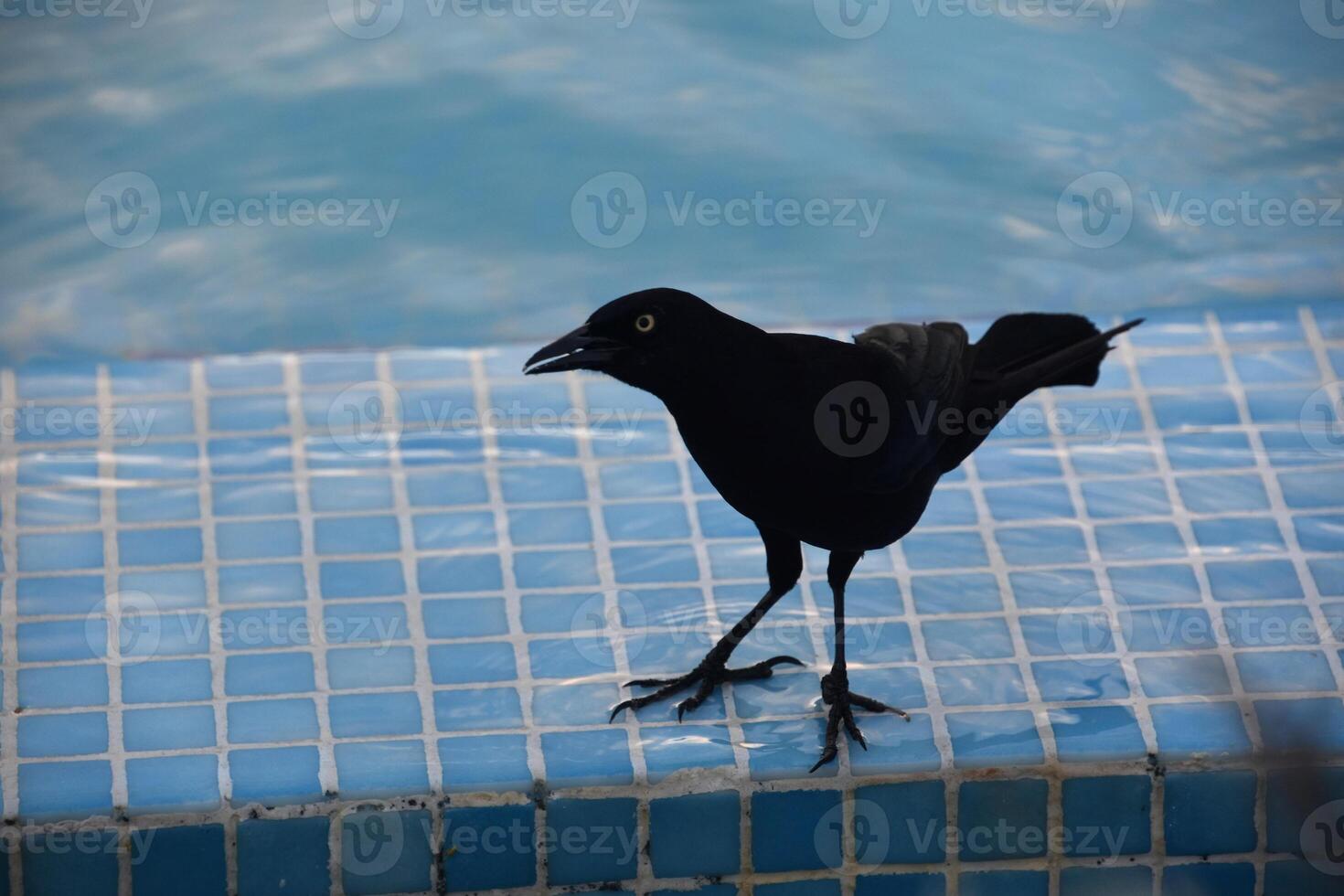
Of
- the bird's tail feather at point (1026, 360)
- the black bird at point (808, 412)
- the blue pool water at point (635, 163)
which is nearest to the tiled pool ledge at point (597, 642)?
the black bird at point (808, 412)

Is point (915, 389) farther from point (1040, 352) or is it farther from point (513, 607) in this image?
point (513, 607)

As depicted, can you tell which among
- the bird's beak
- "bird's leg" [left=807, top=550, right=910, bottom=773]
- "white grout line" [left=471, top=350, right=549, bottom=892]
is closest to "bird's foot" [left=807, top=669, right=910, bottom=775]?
"bird's leg" [left=807, top=550, right=910, bottom=773]

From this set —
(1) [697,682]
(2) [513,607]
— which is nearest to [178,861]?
(2) [513,607]

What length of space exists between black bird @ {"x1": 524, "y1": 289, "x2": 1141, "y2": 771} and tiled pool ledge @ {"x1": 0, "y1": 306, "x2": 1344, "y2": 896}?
0.49 ft

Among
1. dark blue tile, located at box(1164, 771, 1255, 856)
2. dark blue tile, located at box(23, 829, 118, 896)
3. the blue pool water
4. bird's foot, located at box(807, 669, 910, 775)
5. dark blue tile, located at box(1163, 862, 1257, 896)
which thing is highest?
the blue pool water

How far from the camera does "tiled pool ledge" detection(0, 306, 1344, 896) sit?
232 centimetres

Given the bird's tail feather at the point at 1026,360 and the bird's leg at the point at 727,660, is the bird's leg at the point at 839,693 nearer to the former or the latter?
the bird's leg at the point at 727,660

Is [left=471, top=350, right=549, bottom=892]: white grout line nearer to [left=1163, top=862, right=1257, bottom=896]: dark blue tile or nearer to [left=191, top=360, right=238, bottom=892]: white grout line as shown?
[left=191, top=360, right=238, bottom=892]: white grout line

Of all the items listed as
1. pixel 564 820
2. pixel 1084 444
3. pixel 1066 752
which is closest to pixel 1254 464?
pixel 1084 444

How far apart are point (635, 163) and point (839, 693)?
9.89 ft

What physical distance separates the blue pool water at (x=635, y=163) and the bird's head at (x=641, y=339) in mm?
2482

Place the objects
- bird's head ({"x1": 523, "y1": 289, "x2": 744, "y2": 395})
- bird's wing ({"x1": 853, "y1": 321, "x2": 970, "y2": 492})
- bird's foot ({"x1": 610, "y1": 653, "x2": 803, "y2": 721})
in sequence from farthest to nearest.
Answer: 1. bird's foot ({"x1": 610, "y1": 653, "x2": 803, "y2": 721})
2. bird's wing ({"x1": 853, "y1": 321, "x2": 970, "y2": 492})
3. bird's head ({"x1": 523, "y1": 289, "x2": 744, "y2": 395})

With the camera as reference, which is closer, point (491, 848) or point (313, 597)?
point (491, 848)

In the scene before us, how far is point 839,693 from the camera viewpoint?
242 centimetres
